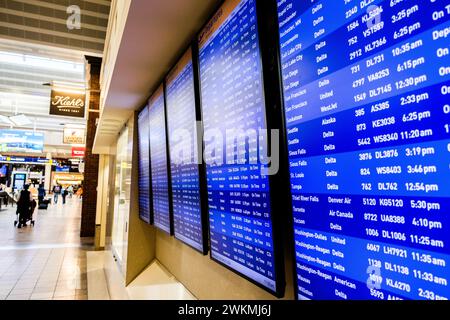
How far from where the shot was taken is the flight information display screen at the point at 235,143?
1467 millimetres

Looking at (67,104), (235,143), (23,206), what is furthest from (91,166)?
(235,143)

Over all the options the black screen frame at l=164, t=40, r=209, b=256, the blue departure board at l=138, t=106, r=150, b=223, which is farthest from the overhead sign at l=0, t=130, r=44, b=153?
the black screen frame at l=164, t=40, r=209, b=256

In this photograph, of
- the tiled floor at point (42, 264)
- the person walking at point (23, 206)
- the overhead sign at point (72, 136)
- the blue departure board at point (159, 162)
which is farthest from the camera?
the overhead sign at point (72, 136)

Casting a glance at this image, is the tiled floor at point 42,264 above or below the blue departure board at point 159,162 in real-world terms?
Result: below

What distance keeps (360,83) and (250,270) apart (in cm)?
103

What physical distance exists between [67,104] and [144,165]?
7.93 m

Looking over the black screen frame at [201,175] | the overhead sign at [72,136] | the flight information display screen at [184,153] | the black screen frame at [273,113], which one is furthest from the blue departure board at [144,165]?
the overhead sign at [72,136]

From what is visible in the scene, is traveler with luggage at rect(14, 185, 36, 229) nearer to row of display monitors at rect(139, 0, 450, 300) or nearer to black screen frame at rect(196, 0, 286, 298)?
row of display monitors at rect(139, 0, 450, 300)

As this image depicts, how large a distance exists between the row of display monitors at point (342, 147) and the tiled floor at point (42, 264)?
14.8 ft

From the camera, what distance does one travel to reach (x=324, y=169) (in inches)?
43.4

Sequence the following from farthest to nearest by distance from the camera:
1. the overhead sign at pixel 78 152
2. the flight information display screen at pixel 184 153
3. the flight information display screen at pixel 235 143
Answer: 1. the overhead sign at pixel 78 152
2. the flight information display screen at pixel 184 153
3. the flight information display screen at pixel 235 143

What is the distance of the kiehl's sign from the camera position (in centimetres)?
1020

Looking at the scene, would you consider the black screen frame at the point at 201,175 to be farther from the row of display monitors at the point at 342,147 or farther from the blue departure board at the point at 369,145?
the blue departure board at the point at 369,145

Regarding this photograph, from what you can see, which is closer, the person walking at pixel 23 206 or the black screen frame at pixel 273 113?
the black screen frame at pixel 273 113
